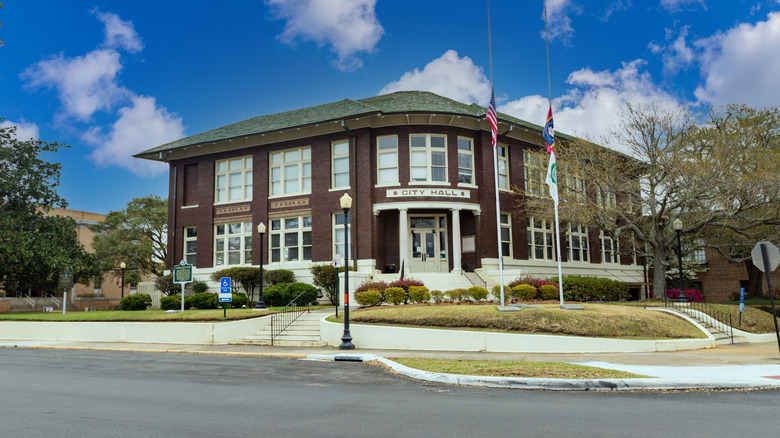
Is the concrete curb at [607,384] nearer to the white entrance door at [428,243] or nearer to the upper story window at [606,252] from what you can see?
the white entrance door at [428,243]

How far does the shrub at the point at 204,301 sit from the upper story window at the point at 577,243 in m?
20.6

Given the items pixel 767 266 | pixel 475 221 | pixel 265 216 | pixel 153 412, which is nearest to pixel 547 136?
pixel 767 266

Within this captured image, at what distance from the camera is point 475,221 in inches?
1210

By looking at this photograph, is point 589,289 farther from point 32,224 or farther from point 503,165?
point 32,224

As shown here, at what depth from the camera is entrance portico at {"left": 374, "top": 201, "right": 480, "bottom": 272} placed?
29.6 metres

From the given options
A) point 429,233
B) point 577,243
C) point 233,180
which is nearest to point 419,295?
point 429,233

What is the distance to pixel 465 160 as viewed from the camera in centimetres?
3128

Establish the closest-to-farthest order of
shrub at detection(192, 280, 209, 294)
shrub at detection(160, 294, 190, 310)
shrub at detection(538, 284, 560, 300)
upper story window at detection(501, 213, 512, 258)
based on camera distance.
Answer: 1. shrub at detection(538, 284, 560, 300)
2. shrub at detection(160, 294, 190, 310)
3. upper story window at detection(501, 213, 512, 258)
4. shrub at detection(192, 280, 209, 294)

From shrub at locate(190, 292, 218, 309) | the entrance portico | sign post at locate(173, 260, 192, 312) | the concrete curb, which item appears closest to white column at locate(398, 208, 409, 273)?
the entrance portico

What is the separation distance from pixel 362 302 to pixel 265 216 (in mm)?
12188

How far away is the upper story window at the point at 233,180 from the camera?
3438cm

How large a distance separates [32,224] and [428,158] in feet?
77.0

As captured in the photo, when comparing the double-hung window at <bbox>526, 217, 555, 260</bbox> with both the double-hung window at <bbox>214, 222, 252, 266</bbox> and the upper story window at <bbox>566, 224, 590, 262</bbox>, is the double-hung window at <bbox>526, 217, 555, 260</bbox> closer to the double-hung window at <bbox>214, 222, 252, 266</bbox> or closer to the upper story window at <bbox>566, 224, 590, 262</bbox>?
the upper story window at <bbox>566, 224, 590, 262</bbox>

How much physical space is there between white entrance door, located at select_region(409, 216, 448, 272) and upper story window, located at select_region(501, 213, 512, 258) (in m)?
3.36
